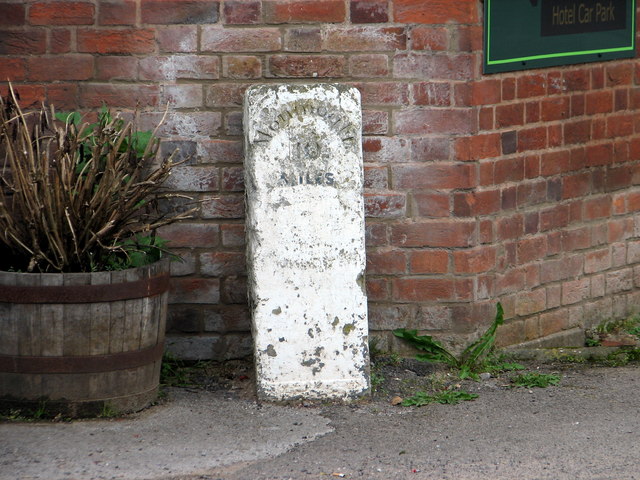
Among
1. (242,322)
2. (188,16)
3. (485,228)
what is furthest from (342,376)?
(188,16)

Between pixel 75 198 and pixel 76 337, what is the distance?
0.56 metres

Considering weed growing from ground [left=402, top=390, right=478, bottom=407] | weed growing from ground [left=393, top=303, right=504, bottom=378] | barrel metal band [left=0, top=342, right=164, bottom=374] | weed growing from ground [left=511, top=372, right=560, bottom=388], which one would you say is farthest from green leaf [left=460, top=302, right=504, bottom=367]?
barrel metal band [left=0, top=342, right=164, bottom=374]

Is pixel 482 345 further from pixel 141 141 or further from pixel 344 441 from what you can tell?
pixel 141 141

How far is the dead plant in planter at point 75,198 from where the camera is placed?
4441 millimetres

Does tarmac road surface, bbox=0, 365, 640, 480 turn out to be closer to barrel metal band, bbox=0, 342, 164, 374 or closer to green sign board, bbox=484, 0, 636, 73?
barrel metal band, bbox=0, 342, 164, 374

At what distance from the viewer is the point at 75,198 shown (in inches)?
175

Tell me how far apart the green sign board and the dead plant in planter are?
1.68 metres

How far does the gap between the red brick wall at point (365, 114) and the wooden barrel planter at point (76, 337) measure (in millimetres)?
688

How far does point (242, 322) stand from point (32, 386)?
115cm

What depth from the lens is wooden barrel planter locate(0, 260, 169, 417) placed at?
4.37 m

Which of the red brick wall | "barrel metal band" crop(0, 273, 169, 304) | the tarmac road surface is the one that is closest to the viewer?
the tarmac road surface

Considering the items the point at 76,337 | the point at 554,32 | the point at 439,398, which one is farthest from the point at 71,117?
the point at 554,32

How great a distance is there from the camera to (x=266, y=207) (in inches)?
185

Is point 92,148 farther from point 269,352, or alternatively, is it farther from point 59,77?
point 269,352
